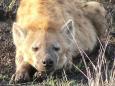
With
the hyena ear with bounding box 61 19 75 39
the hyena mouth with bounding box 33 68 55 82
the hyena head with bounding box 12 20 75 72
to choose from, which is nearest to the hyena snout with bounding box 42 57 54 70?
the hyena head with bounding box 12 20 75 72

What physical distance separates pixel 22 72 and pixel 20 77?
12 centimetres

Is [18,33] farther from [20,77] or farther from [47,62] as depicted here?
[47,62]

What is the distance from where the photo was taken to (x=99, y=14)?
7.93m

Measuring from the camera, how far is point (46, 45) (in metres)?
6.06

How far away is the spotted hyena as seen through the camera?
20.0 feet

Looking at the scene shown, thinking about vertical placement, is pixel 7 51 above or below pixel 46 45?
below

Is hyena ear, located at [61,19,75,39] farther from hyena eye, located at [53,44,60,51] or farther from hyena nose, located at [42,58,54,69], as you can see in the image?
hyena nose, located at [42,58,54,69]

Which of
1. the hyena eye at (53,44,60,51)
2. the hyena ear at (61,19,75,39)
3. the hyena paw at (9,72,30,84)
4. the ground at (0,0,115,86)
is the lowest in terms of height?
the ground at (0,0,115,86)

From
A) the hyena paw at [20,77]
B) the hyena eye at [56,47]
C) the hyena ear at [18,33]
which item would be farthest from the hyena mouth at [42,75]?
the hyena ear at [18,33]

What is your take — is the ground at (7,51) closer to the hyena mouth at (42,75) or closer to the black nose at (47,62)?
the hyena mouth at (42,75)

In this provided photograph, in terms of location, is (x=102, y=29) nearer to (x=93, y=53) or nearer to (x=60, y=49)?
(x=93, y=53)

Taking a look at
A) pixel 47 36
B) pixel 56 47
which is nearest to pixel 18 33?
pixel 47 36

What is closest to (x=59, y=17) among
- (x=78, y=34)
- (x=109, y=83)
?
(x=78, y=34)

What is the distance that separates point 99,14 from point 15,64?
180 centimetres
